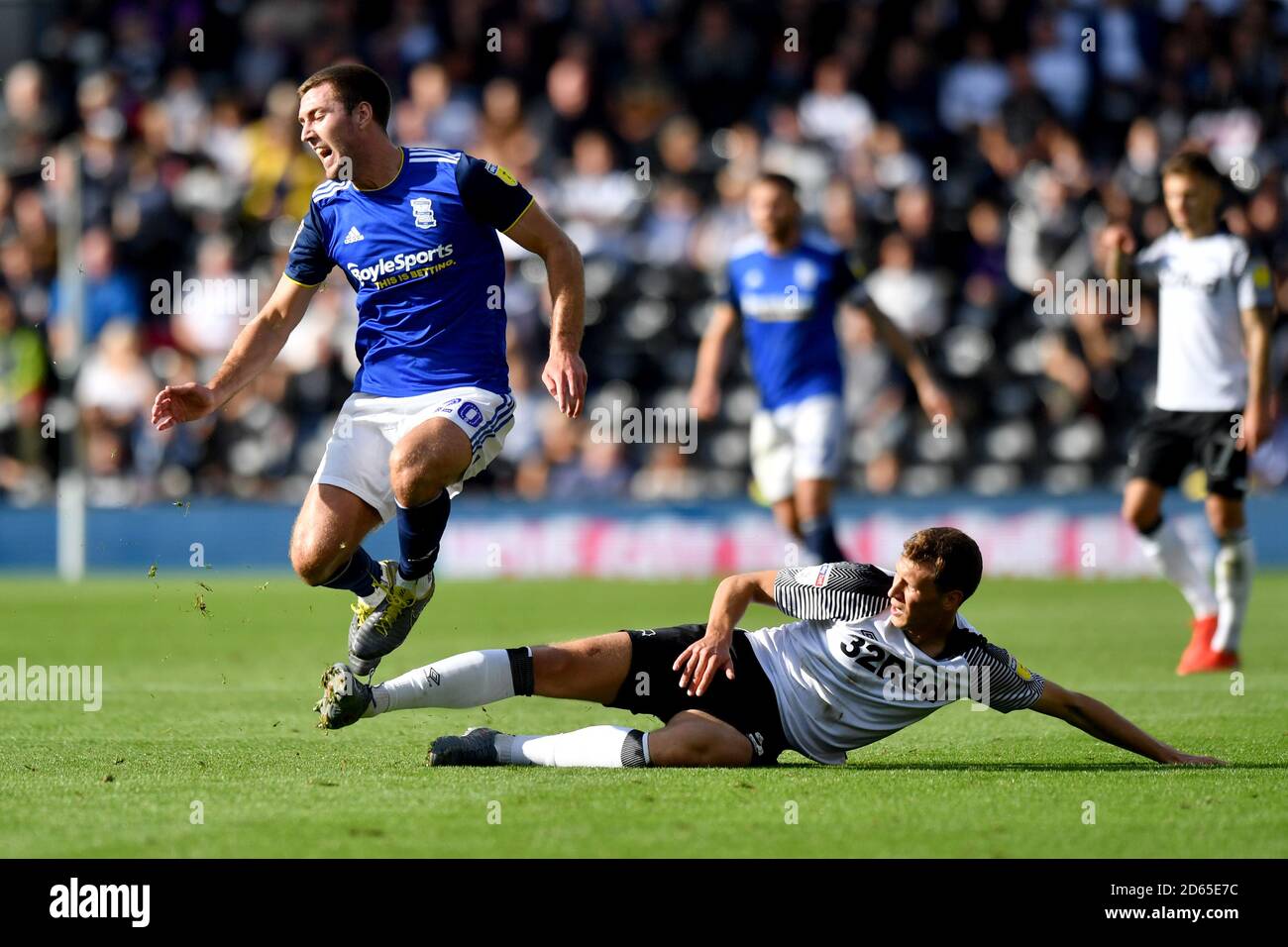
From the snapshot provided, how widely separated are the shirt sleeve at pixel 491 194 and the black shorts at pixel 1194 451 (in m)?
4.57

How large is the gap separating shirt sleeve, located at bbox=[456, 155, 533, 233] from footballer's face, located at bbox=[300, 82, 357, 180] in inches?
18.4

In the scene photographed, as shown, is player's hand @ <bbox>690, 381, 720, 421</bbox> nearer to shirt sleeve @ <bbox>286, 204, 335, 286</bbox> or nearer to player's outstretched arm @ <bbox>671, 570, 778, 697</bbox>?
shirt sleeve @ <bbox>286, 204, 335, 286</bbox>

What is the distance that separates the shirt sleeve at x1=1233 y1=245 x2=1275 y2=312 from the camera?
10.2m

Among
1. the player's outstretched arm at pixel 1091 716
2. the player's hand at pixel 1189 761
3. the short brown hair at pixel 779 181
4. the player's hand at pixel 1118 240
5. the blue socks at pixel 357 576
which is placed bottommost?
the player's hand at pixel 1189 761

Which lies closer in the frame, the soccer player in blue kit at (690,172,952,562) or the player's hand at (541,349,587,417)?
the player's hand at (541,349,587,417)

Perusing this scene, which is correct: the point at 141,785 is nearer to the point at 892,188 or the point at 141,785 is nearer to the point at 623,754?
the point at 623,754

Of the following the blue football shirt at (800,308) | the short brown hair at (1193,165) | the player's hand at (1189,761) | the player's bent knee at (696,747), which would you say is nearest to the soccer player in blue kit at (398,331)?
the player's bent knee at (696,747)

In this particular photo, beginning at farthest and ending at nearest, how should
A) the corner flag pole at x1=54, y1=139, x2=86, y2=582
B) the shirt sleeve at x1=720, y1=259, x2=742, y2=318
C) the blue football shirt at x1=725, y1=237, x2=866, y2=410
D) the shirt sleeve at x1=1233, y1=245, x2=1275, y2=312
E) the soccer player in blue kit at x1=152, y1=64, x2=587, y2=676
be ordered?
1. the corner flag pole at x1=54, y1=139, x2=86, y2=582
2. the shirt sleeve at x1=720, y1=259, x2=742, y2=318
3. the blue football shirt at x1=725, y1=237, x2=866, y2=410
4. the shirt sleeve at x1=1233, y1=245, x2=1275, y2=312
5. the soccer player in blue kit at x1=152, y1=64, x2=587, y2=676

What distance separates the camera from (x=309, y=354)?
18547mm

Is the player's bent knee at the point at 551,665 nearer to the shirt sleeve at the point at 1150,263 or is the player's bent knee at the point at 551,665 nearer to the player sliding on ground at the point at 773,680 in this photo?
the player sliding on ground at the point at 773,680

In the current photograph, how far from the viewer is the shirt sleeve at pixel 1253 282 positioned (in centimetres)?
1016

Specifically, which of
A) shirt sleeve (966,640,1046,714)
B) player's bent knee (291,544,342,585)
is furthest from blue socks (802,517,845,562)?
shirt sleeve (966,640,1046,714)

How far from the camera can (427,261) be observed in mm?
7461

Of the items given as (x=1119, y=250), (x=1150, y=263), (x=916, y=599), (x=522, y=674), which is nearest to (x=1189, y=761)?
(x=916, y=599)
